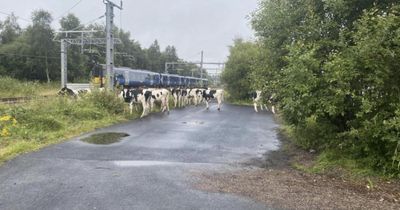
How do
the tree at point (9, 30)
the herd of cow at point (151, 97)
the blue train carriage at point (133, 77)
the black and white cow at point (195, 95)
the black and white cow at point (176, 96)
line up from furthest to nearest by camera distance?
the tree at point (9, 30)
the blue train carriage at point (133, 77)
the black and white cow at point (195, 95)
the black and white cow at point (176, 96)
the herd of cow at point (151, 97)

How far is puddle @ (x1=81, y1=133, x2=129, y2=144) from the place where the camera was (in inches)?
500

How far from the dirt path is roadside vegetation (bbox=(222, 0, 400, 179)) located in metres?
0.68

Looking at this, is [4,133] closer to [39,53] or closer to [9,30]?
[39,53]

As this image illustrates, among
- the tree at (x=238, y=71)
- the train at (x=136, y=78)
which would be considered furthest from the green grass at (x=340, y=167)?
the tree at (x=238, y=71)

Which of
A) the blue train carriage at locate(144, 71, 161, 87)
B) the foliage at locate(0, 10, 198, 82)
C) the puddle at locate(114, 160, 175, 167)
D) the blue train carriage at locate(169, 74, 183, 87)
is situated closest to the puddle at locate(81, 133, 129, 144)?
the puddle at locate(114, 160, 175, 167)

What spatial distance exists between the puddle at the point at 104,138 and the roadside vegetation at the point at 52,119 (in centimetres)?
67

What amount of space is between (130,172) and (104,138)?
5202 millimetres

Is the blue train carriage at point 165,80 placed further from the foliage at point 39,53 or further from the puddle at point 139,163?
the puddle at point 139,163

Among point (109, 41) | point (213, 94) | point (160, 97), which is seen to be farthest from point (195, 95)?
point (109, 41)

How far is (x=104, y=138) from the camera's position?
13430 millimetres

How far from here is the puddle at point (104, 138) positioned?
12688 mm

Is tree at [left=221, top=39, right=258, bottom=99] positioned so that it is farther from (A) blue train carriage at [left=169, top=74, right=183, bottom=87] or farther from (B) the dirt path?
(B) the dirt path

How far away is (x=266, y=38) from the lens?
14.2m

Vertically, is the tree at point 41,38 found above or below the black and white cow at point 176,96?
above
